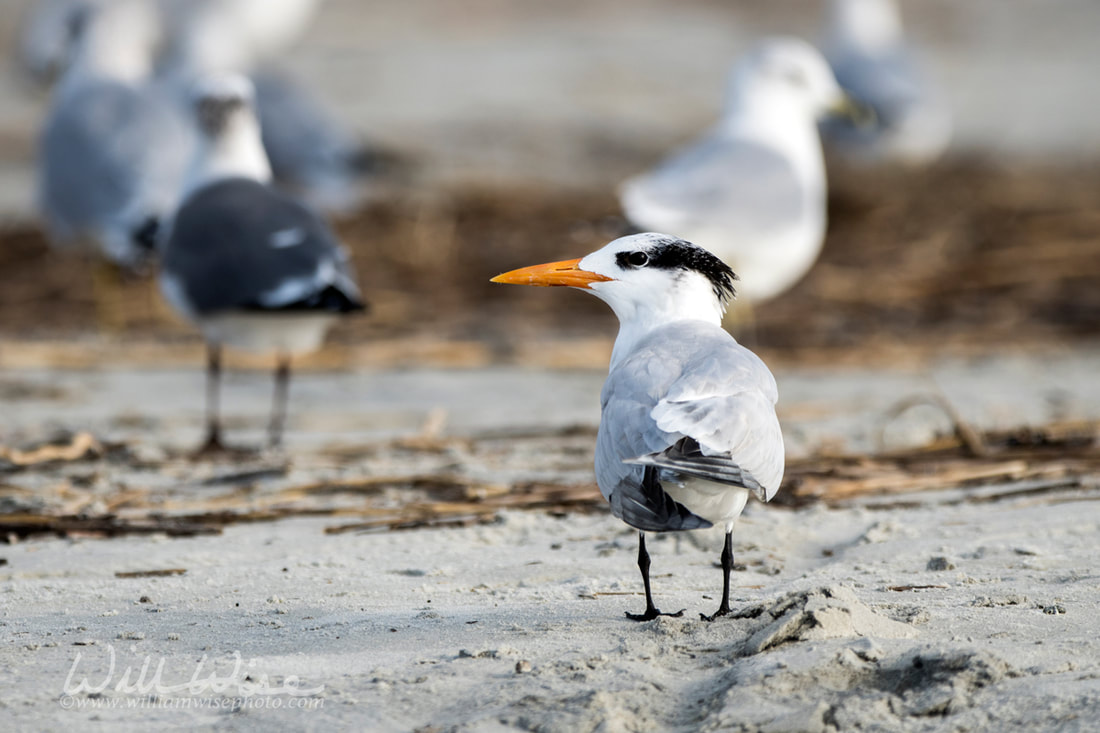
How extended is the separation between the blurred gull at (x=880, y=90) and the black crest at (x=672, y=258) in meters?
9.56

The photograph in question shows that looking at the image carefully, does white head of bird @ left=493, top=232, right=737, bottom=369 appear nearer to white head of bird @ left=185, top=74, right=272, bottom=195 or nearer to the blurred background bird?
white head of bird @ left=185, top=74, right=272, bottom=195

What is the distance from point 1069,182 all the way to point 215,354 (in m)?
9.09

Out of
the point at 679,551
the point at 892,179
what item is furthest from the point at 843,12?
the point at 679,551

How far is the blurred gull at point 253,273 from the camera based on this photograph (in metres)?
5.30

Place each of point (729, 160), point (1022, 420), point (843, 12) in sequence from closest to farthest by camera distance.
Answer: point (1022, 420)
point (729, 160)
point (843, 12)

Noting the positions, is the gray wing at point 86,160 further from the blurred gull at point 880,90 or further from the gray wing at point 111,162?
the blurred gull at point 880,90

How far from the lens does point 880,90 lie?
13.5 metres

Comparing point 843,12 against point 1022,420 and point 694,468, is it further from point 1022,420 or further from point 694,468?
point 694,468

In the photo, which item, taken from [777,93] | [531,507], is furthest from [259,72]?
[531,507]

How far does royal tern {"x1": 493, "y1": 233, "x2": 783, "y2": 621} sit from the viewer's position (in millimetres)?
2781

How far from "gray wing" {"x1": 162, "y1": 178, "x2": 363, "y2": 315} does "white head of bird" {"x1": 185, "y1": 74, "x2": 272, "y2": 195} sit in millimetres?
349

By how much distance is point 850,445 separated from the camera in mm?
5137

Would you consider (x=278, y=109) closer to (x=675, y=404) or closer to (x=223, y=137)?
(x=223, y=137)

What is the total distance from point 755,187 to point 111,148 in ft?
12.6
